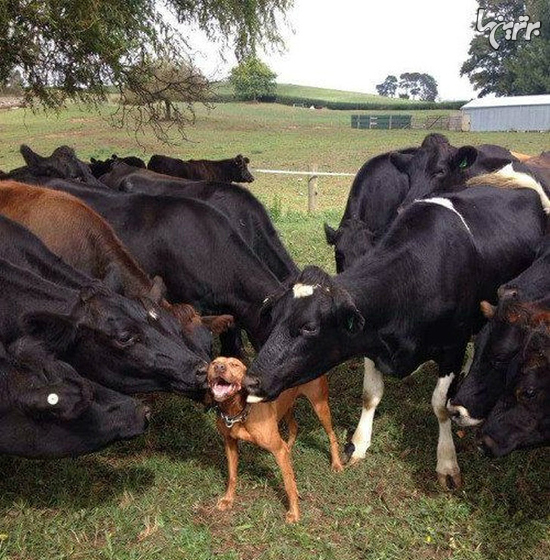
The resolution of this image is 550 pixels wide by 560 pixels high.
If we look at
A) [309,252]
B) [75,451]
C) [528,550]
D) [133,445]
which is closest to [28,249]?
[75,451]

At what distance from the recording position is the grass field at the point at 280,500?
4203 millimetres

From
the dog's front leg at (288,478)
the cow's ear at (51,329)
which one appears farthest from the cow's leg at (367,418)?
the cow's ear at (51,329)

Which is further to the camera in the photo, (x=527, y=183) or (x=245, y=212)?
(x=245, y=212)

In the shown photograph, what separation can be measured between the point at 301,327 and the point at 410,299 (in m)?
0.96

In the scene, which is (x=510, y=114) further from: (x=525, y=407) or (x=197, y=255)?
(x=525, y=407)

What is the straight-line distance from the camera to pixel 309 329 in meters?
4.04

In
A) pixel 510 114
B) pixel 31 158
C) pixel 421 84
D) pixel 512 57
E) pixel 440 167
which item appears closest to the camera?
pixel 440 167

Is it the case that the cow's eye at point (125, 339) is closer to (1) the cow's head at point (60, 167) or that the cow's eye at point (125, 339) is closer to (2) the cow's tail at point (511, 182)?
(2) the cow's tail at point (511, 182)

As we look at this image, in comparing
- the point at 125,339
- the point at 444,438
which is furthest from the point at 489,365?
the point at 125,339

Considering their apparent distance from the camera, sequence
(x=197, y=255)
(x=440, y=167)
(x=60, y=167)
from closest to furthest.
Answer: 1. (x=197, y=255)
2. (x=440, y=167)
3. (x=60, y=167)

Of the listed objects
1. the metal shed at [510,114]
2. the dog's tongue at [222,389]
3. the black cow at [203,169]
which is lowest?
the metal shed at [510,114]

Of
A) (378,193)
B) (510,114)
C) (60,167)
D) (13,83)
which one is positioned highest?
→ (13,83)

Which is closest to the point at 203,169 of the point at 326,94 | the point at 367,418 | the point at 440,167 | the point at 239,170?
the point at 239,170

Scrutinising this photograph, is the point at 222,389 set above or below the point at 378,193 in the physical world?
below
